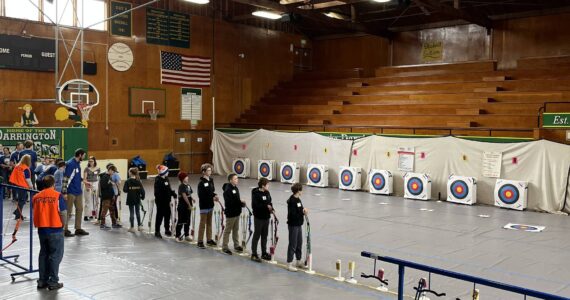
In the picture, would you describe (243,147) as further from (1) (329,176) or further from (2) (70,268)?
(2) (70,268)

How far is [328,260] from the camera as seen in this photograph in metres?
9.38

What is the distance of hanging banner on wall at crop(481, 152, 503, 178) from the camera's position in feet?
53.5

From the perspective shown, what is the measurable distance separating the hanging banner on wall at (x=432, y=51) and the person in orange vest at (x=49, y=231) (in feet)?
76.0

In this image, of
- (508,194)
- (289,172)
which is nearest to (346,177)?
(289,172)

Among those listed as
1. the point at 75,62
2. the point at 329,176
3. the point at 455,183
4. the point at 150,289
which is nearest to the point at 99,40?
the point at 75,62

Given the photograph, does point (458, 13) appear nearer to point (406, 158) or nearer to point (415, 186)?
point (406, 158)

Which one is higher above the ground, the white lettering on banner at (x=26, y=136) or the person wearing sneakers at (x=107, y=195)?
the white lettering on banner at (x=26, y=136)

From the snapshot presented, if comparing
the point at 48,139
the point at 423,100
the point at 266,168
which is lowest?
the point at 266,168

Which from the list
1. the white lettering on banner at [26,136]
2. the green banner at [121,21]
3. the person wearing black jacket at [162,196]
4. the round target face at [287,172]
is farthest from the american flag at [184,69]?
the person wearing black jacket at [162,196]

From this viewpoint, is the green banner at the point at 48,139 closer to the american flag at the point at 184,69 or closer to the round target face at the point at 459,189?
the american flag at the point at 184,69

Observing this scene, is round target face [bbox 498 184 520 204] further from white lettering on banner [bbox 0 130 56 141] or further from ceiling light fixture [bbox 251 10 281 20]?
white lettering on banner [bbox 0 130 56 141]

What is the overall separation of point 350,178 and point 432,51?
11.1m

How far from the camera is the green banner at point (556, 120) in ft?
49.9

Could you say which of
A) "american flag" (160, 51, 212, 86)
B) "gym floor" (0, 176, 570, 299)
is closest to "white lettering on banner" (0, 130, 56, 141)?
"gym floor" (0, 176, 570, 299)
